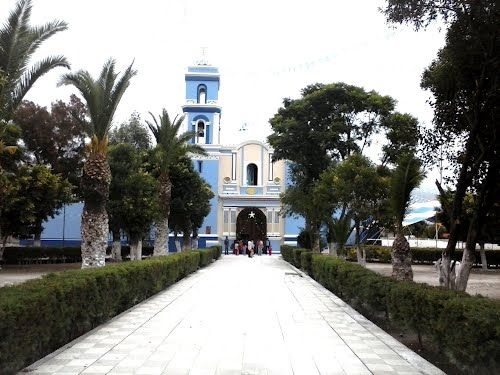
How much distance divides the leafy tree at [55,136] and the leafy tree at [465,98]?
2494cm

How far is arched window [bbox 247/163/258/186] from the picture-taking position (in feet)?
156

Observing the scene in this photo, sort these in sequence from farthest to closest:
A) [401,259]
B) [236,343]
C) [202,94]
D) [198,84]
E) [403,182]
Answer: [202,94], [198,84], [401,259], [403,182], [236,343]

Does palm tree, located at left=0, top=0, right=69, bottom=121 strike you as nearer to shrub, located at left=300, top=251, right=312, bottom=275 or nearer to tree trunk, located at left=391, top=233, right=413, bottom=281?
tree trunk, located at left=391, top=233, right=413, bottom=281

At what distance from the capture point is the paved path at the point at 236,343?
6.40 metres

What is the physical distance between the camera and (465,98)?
950 cm

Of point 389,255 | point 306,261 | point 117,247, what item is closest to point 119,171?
point 117,247

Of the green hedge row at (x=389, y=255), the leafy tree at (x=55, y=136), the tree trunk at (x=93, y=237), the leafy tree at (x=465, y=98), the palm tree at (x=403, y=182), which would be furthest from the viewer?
the green hedge row at (x=389, y=255)

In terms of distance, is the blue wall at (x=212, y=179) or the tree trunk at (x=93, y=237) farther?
the blue wall at (x=212, y=179)

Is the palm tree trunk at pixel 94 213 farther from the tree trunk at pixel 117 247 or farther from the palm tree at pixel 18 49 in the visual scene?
the tree trunk at pixel 117 247

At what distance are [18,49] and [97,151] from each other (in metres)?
4.06

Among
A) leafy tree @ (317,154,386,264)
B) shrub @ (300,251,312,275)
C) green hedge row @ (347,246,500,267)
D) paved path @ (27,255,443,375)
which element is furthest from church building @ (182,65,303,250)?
paved path @ (27,255,443,375)

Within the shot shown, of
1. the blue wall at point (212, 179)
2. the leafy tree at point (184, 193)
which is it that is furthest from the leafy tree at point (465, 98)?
the blue wall at point (212, 179)

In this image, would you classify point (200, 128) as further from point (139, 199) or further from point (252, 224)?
point (139, 199)

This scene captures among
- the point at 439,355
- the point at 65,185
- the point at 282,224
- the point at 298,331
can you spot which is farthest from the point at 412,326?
the point at 282,224
